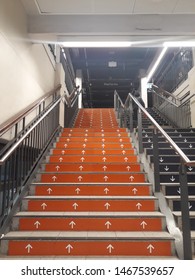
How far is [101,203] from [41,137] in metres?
2.16

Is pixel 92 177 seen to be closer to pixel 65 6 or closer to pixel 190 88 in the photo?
pixel 65 6

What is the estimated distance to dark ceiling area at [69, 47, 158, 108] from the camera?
12.5 metres

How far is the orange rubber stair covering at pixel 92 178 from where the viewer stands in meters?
4.13

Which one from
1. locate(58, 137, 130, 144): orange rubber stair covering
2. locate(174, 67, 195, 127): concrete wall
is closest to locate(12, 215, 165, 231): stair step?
locate(58, 137, 130, 144): orange rubber stair covering

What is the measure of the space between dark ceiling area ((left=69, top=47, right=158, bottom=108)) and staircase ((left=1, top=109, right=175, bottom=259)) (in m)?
8.35

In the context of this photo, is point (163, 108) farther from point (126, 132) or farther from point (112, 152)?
point (112, 152)

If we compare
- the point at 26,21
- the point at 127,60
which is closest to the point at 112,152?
the point at 26,21

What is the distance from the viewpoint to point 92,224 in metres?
3.11

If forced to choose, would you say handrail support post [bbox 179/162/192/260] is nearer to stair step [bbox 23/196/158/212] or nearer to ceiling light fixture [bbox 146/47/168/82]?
stair step [bbox 23/196/158/212]

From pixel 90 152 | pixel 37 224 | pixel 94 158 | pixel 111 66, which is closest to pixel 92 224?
pixel 37 224

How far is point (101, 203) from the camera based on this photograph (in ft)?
11.4

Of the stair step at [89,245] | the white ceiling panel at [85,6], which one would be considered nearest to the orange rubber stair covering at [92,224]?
the stair step at [89,245]

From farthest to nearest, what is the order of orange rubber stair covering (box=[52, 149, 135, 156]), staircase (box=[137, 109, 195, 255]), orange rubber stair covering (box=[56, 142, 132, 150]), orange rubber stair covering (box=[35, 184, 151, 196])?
orange rubber stair covering (box=[56, 142, 132, 150])
orange rubber stair covering (box=[52, 149, 135, 156])
orange rubber stair covering (box=[35, 184, 151, 196])
staircase (box=[137, 109, 195, 255])

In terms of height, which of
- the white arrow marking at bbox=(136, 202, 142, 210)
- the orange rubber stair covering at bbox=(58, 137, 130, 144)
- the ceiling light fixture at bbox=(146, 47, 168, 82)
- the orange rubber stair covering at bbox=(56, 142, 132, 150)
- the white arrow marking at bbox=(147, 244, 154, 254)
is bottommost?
the white arrow marking at bbox=(147, 244, 154, 254)
